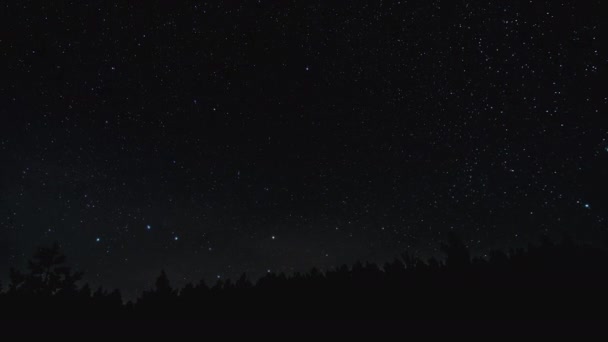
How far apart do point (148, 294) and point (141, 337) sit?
116 inches

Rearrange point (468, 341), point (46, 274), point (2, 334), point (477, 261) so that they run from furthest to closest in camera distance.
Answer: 1. point (46, 274)
2. point (477, 261)
3. point (2, 334)
4. point (468, 341)

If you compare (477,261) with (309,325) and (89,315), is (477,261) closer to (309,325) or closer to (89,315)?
(309,325)

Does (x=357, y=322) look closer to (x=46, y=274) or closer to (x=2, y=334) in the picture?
(x=2, y=334)

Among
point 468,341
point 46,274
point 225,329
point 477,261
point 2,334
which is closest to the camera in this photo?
point 468,341

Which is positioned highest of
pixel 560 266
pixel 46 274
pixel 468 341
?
pixel 46 274

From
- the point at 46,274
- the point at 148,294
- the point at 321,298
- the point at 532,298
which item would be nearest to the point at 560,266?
the point at 532,298

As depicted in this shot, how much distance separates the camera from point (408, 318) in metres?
12.5

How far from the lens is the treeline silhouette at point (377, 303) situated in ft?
38.9

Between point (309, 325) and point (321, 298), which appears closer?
point (309, 325)

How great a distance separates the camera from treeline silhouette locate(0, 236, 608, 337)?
11.8 metres

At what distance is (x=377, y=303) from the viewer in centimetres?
1353

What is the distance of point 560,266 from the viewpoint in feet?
45.2

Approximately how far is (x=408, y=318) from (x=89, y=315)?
37.7 feet

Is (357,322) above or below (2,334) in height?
below
